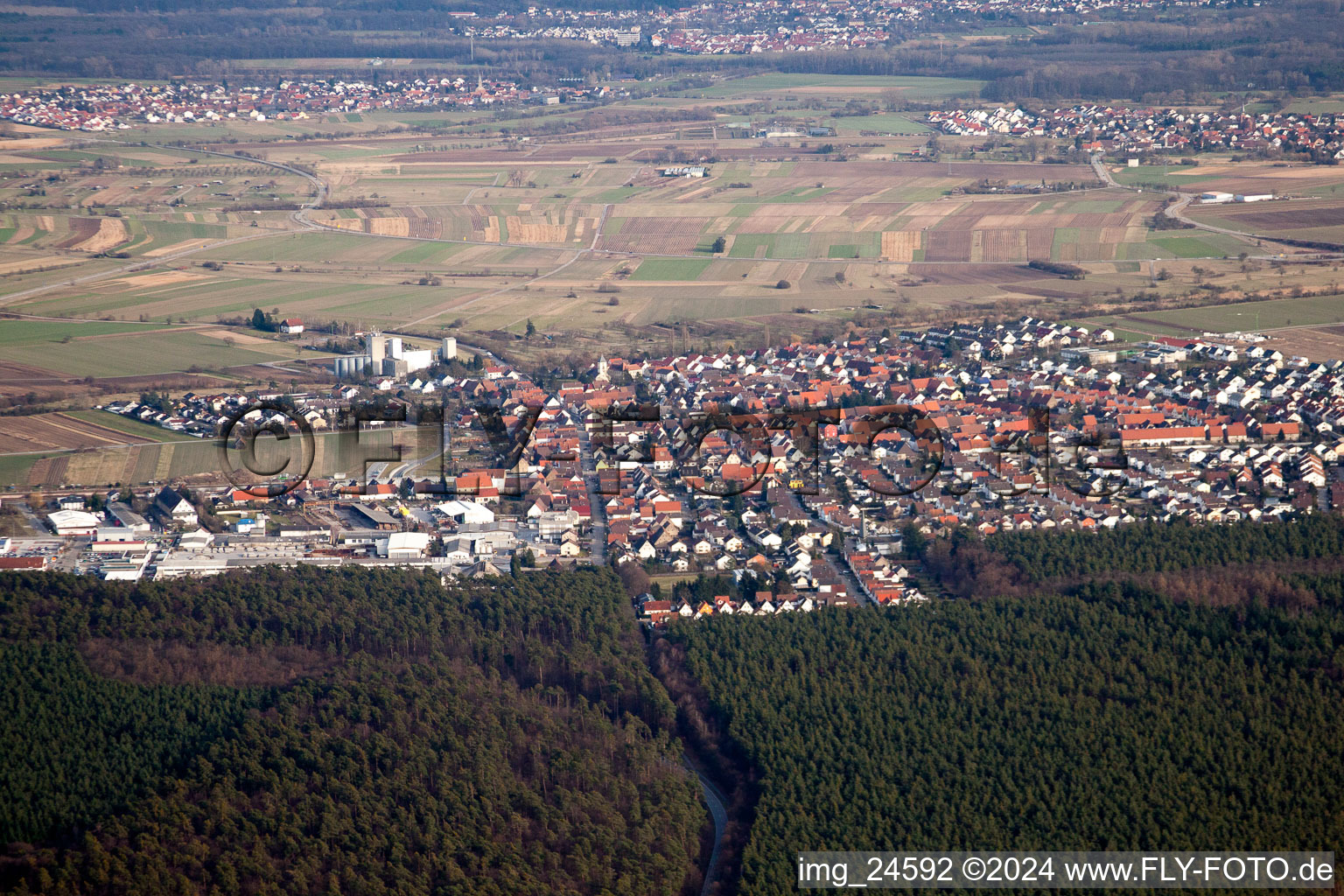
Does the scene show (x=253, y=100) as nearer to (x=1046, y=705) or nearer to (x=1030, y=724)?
(x=1046, y=705)

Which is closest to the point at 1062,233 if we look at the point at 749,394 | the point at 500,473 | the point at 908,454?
the point at 749,394

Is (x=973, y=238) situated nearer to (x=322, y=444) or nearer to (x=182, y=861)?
(x=322, y=444)

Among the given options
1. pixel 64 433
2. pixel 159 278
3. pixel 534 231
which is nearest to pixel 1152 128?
pixel 534 231

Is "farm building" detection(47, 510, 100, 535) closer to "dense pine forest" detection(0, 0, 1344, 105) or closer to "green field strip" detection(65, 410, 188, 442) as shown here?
"green field strip" detection(65, 410, 188, 442)

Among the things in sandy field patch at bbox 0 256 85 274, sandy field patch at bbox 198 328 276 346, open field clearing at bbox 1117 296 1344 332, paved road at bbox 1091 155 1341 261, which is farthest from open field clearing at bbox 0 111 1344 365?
open field clearing at bbox 1117 296 1344 332

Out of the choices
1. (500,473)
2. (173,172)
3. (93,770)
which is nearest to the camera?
(93,770)

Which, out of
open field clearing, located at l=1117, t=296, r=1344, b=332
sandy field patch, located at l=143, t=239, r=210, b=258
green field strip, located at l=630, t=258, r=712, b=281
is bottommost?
green field strip, located at l=630, t=258, r=712, b=281
